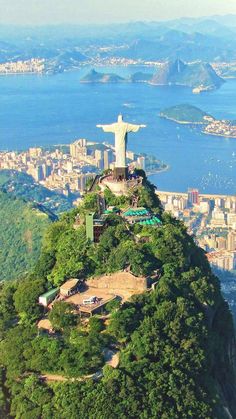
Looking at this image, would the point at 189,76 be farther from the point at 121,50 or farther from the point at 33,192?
the point at 33,192

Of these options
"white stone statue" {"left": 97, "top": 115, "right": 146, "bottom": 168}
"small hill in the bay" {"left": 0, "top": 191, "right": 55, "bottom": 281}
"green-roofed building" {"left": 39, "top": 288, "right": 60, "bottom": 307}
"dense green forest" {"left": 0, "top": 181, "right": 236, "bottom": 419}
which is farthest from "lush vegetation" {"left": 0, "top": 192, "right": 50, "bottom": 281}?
"green-roofed building" {"left": 39, "top": 288, "right": 60, "bottom": 307}

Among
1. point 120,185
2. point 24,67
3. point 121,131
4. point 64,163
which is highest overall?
point 24,67

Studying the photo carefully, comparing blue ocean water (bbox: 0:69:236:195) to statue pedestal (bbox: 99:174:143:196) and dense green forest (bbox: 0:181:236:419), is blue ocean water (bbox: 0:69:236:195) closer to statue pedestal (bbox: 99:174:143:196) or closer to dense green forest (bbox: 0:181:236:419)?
statue pedestal (bbox: 99:174:143:196)

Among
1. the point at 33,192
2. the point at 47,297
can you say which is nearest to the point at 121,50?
the point at 33,192

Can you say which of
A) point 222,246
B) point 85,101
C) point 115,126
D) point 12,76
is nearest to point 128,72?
point 12,76

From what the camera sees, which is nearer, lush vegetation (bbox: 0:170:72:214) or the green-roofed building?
the green-roofed building

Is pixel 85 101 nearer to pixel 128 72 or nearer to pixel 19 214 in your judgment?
pixel 128 72
